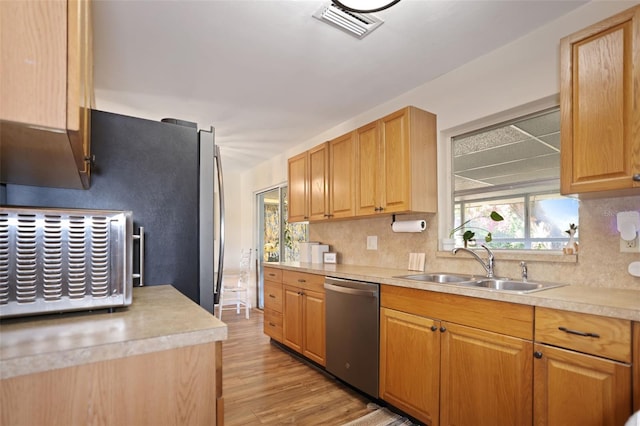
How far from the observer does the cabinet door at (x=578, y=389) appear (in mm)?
1276

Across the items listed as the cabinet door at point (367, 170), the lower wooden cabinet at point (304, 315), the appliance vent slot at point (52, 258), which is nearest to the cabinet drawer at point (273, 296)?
the lower wooden cabinet at point (304, 315)

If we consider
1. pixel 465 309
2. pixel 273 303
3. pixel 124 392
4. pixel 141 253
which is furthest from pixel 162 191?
pixel 273 303

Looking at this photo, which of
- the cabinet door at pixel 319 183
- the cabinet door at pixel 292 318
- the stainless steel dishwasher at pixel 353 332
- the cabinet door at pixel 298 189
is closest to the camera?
the stainless steel dishwasher at pixel 353 332

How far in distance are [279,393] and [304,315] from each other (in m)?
0.75

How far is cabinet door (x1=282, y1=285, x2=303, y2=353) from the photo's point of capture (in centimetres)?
325

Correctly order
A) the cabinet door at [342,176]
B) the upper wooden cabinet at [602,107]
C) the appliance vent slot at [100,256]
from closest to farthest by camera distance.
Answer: the appliance vent slot at [100,256] < the upper wooden cabinet at [602,107] < the cabinet door at [342,176]

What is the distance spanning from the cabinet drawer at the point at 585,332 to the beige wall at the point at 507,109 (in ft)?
1.88

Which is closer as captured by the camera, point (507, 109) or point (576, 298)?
point (576, 298)

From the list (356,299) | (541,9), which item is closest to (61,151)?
(356,299)

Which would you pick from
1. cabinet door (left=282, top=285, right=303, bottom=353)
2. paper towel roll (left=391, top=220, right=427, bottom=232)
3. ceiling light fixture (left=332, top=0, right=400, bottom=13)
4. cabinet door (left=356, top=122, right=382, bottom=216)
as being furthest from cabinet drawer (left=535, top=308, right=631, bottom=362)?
cabinet door (left=282, top=285, right=303, bottom=353)

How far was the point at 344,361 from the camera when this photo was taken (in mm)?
2605

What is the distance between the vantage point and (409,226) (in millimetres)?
2715

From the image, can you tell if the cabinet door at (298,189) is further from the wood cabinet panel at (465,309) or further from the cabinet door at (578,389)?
the cabinet door at (578,389)

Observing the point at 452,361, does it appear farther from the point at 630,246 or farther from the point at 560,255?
the point at 630,246
